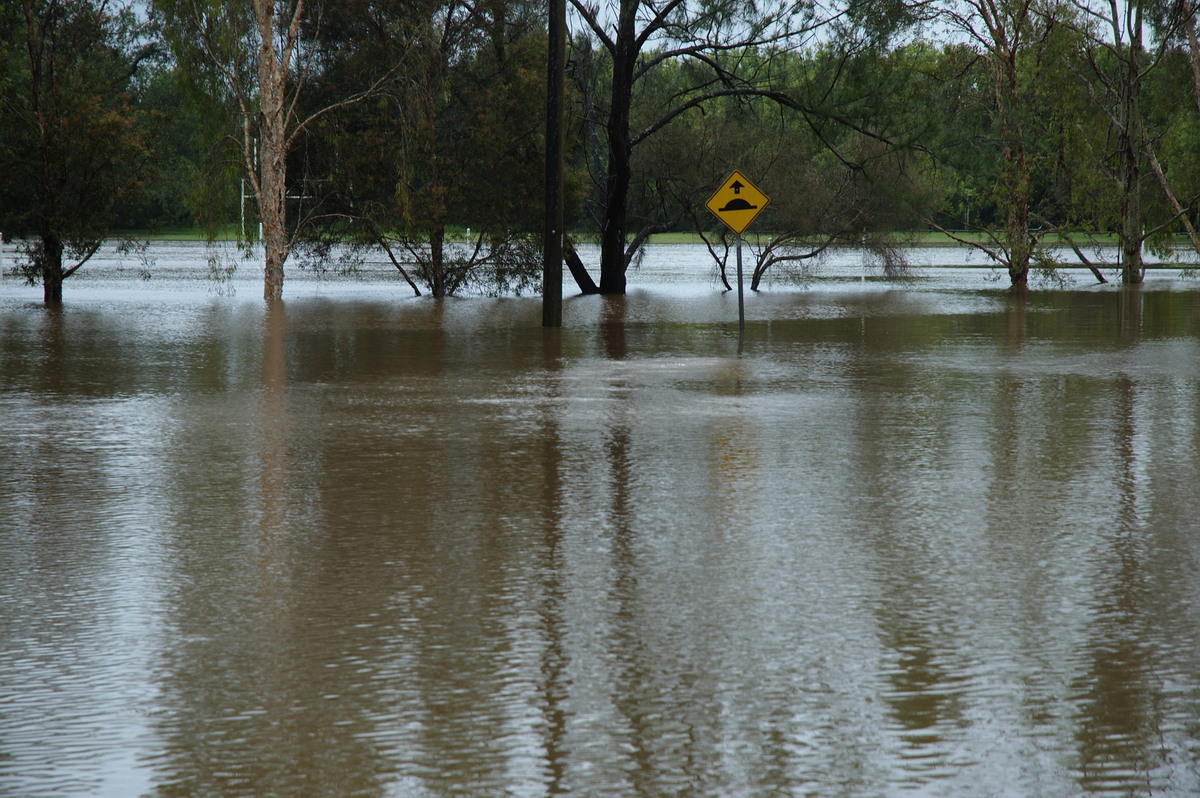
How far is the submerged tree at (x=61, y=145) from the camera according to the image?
30812mm

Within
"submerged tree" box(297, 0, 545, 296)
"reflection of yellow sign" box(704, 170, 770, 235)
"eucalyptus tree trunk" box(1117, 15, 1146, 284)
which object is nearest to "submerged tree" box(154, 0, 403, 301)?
"submerged tree" box(297, 0, 545, 296)

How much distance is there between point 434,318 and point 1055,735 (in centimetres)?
2206

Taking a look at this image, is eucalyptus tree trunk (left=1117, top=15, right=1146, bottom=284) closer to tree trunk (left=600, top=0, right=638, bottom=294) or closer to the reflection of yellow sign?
tree trunk (left=600, top=0, right=638, bottom=294)

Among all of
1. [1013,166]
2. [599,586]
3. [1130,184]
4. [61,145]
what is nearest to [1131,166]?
[1130,184]

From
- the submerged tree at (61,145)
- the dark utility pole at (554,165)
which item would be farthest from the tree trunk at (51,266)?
the dark utility pole at (554,165)

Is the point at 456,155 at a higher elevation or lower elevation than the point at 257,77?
lower

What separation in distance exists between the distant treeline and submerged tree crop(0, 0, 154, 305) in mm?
61

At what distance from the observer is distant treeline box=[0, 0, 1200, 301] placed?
31125 mm

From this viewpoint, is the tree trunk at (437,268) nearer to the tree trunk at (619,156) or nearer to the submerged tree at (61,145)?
the tree trunk at (619,156)

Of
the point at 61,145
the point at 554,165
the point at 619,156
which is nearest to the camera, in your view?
the point at 554,165

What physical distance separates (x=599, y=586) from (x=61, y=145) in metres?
27.8

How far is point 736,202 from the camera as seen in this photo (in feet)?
70.7

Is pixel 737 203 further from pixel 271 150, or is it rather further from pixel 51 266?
pixel 51 266

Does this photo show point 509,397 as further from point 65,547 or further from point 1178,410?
point 65,547
